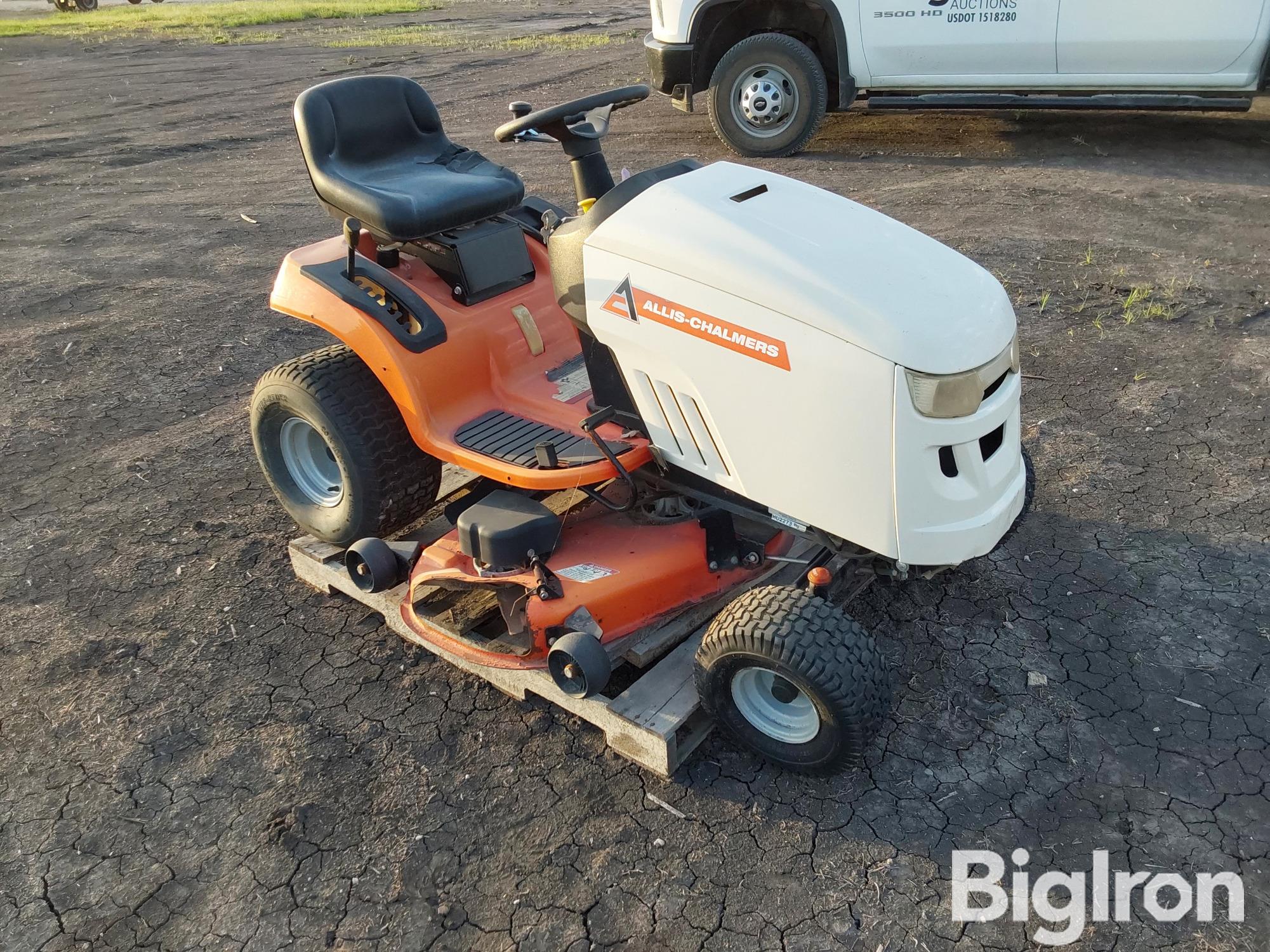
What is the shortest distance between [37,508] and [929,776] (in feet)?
11.5

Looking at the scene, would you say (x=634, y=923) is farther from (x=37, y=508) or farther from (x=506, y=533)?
(x=37, y=508)

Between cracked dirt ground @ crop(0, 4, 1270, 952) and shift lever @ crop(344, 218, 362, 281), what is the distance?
1.11 meters

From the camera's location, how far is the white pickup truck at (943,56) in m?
6.36

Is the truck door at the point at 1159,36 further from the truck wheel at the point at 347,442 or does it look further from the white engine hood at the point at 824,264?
the truck wheel at the point at 347,442

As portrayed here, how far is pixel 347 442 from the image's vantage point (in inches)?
118

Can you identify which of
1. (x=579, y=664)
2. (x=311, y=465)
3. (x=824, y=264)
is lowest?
(x=579, y=664)

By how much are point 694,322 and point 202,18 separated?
2144cm

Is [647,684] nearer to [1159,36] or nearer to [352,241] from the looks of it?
[352,241]

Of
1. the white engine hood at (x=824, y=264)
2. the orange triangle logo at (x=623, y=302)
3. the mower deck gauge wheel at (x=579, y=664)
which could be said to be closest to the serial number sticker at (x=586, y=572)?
the mower deck gauge wheel at (x=579, y=664)

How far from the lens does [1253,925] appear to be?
209 cm

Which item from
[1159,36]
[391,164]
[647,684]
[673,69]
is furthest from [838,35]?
[647,684]

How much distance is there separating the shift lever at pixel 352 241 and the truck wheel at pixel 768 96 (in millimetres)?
5101

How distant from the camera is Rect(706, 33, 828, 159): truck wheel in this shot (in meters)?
7.18

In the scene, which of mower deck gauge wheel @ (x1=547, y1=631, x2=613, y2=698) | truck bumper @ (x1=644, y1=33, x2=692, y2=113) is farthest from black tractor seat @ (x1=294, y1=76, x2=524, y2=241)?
truck bumper @ (x1=644, y1=33, x2=692, y2=113)
